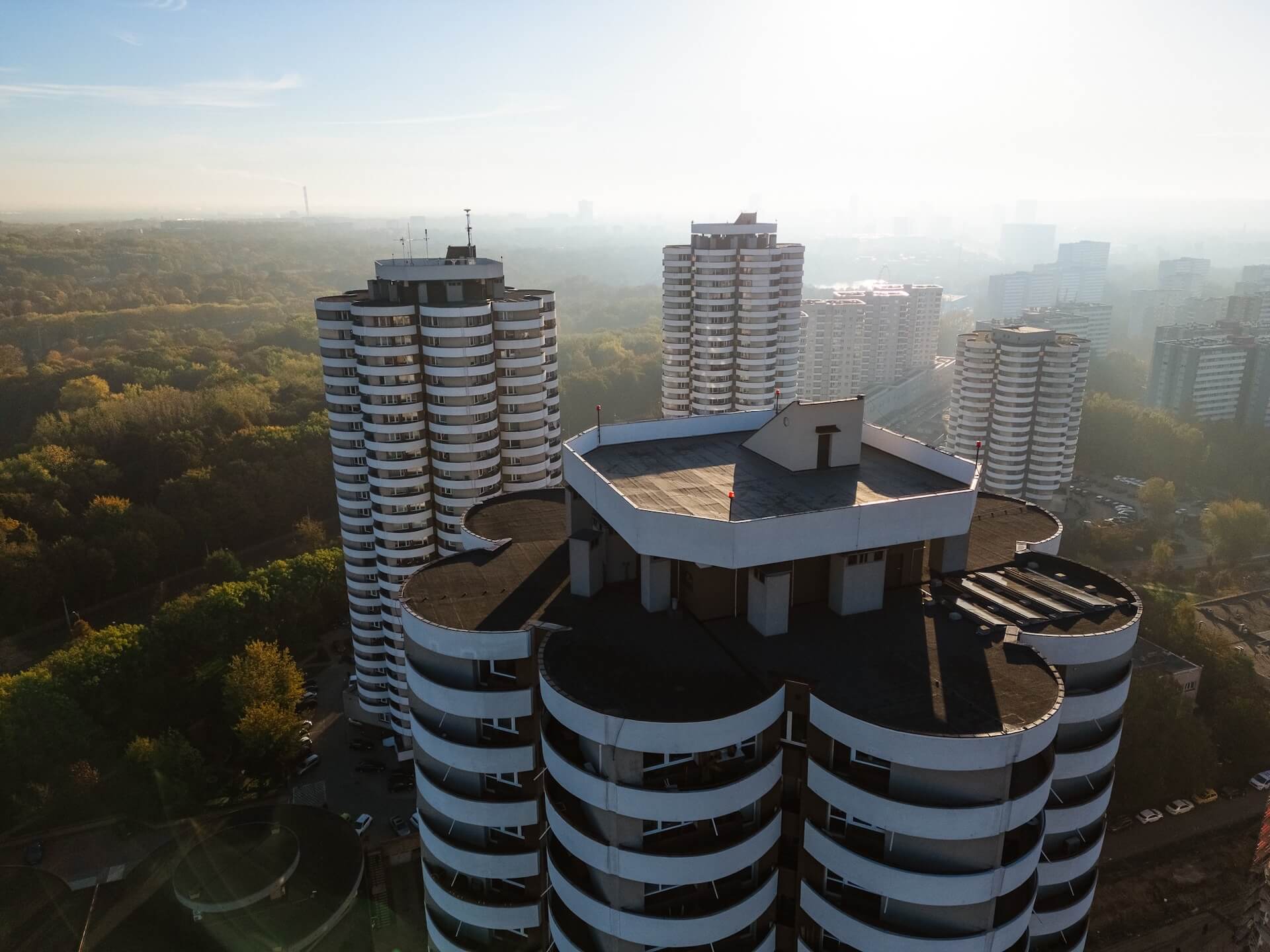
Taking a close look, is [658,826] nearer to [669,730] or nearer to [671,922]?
[671,922]

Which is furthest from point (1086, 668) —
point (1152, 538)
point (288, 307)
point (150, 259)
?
point (150, 259)

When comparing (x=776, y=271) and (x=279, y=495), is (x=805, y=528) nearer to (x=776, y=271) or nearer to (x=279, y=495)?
(x=776, y=271)

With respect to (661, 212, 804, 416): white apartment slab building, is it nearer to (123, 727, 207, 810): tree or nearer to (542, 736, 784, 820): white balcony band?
(123, 727, 207, 810): tree

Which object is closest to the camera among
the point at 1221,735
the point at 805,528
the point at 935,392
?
the point at 805,528

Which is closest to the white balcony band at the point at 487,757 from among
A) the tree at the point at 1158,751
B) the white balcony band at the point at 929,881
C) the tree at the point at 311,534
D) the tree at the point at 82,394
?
the white balcony band at the point at 929,881

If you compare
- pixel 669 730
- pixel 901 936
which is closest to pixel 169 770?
pixel 669 730

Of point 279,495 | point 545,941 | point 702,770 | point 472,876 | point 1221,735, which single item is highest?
point 702,770

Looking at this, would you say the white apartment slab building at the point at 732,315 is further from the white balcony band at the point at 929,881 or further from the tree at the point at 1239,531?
the white balcony band at the point at 929,881
